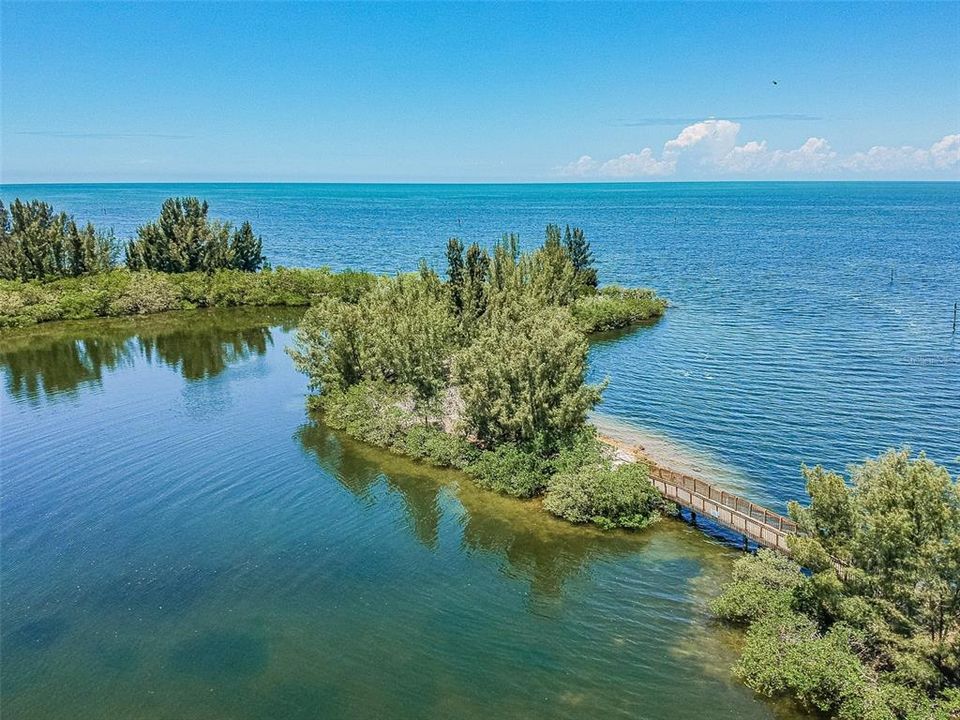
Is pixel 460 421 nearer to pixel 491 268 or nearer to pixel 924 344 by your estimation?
pixel 491 268

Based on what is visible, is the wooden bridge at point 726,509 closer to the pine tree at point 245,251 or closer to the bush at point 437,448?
the bush at point 437,448

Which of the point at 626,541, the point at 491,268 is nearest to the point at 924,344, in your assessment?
the point at 491,268

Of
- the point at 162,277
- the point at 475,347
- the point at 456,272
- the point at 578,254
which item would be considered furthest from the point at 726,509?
the point at 162,277

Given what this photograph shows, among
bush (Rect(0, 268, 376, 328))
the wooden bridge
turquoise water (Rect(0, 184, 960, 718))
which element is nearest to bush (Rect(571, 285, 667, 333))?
turquoise water (Rect(0, 184, 960, 718))

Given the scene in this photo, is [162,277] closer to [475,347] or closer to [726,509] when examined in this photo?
[475,347]

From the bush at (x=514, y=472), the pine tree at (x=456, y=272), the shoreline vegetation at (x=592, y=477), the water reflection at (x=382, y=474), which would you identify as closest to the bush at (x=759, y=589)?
the shoreline vegetation at (x=592, y=477)

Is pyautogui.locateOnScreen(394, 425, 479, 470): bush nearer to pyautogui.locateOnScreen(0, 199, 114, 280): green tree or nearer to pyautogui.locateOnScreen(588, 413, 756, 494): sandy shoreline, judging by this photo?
pyautogui.locateOnScreen(588, 413, 756, 494): sandy shoreline
